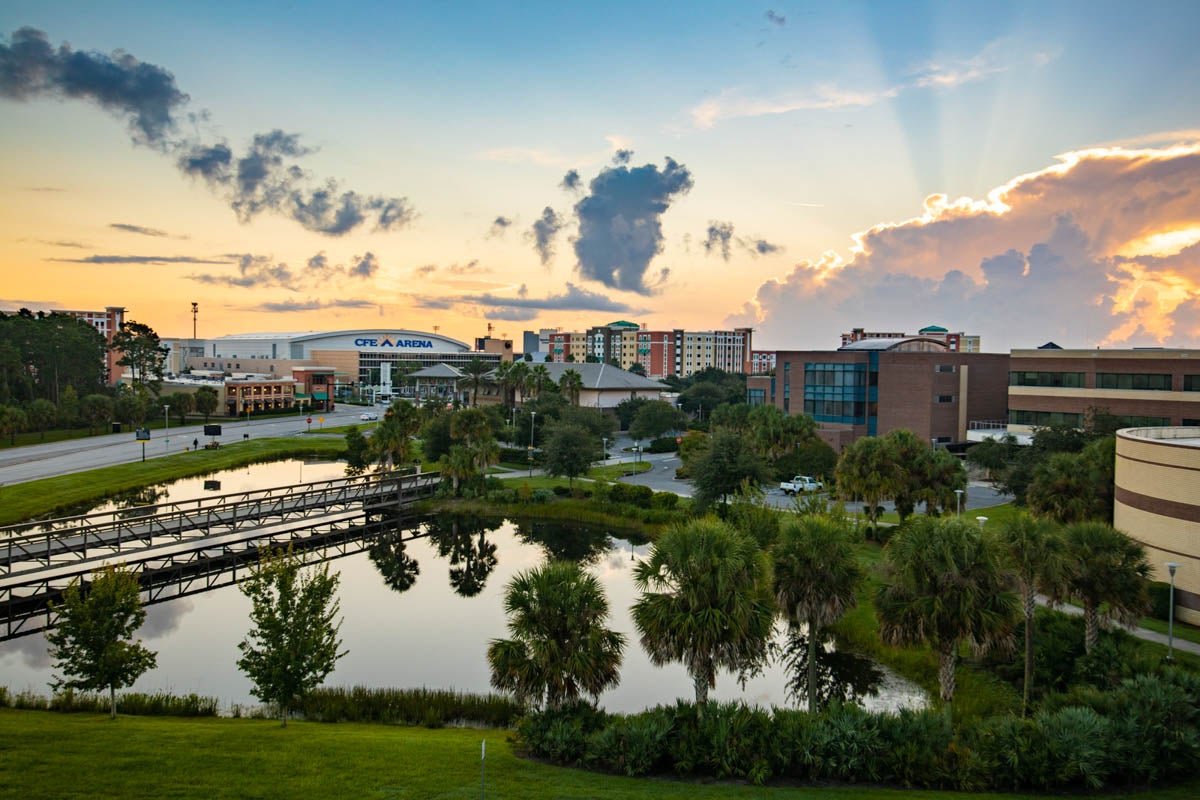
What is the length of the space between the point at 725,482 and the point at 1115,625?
21.3 m

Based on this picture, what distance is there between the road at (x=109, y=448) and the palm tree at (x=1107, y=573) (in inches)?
2308

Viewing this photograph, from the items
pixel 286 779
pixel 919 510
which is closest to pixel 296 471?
pixel 919 510

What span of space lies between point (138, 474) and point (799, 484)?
48492 mm

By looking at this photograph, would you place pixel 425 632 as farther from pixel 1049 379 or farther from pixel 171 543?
pixel 1049 379

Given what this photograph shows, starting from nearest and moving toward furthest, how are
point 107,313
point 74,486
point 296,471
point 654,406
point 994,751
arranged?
point 994,751
point 74,486
point 296,471
point 654,406
point 107,313

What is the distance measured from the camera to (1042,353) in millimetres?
61312

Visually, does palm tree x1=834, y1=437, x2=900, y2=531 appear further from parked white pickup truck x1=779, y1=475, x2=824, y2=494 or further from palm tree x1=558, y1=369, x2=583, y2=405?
palm tree x1=558, y1=369, x2=583, y2=405

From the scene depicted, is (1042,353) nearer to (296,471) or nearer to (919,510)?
(919,510)

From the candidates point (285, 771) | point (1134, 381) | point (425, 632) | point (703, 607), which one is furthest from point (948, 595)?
point (1134, 381)

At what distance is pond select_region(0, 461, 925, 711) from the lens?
23594 mm

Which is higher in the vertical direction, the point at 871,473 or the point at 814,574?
the point at 871,473

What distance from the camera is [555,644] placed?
17312mm

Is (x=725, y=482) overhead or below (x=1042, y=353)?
below

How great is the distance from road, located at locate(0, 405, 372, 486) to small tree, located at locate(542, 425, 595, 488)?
115 feet
